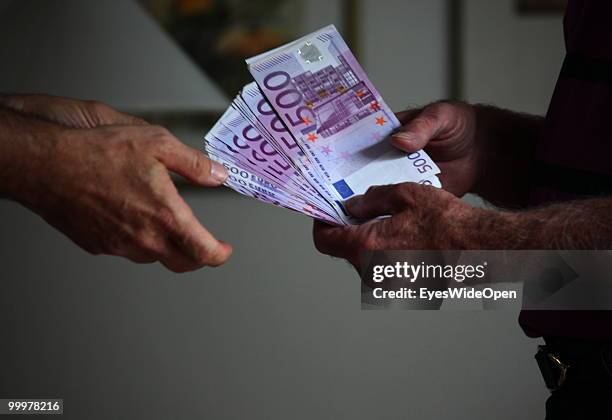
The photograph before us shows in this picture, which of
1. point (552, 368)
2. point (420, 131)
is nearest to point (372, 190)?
point (420, 131)

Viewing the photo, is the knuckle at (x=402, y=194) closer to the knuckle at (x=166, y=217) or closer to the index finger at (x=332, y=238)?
the index finger at (x=332, y=238)

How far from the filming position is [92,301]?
2375mm

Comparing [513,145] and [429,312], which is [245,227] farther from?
[513,145]

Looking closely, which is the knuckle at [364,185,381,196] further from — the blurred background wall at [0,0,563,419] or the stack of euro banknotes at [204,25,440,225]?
the blurred background wall at [0,0,563,419]

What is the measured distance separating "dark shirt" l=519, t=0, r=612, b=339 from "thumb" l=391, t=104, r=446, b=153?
185mm

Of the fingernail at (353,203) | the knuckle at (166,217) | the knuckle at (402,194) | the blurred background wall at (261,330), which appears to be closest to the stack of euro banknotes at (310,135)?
the fingernail at (353,203)

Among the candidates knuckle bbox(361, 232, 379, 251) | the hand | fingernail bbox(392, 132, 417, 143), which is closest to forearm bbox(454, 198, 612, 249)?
knuckle bbox(361, 232, 379, 251)

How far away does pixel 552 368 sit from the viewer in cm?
102

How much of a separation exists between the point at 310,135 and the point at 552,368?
52cm

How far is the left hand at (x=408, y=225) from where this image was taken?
0.96 meters

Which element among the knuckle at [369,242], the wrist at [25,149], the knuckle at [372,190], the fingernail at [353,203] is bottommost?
the knuckle at [369,242]

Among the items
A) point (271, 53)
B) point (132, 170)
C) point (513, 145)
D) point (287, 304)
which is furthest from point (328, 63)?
point (287, 304)

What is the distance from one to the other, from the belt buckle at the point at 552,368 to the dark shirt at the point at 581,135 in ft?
0.10

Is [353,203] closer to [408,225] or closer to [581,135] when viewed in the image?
[408,225]
